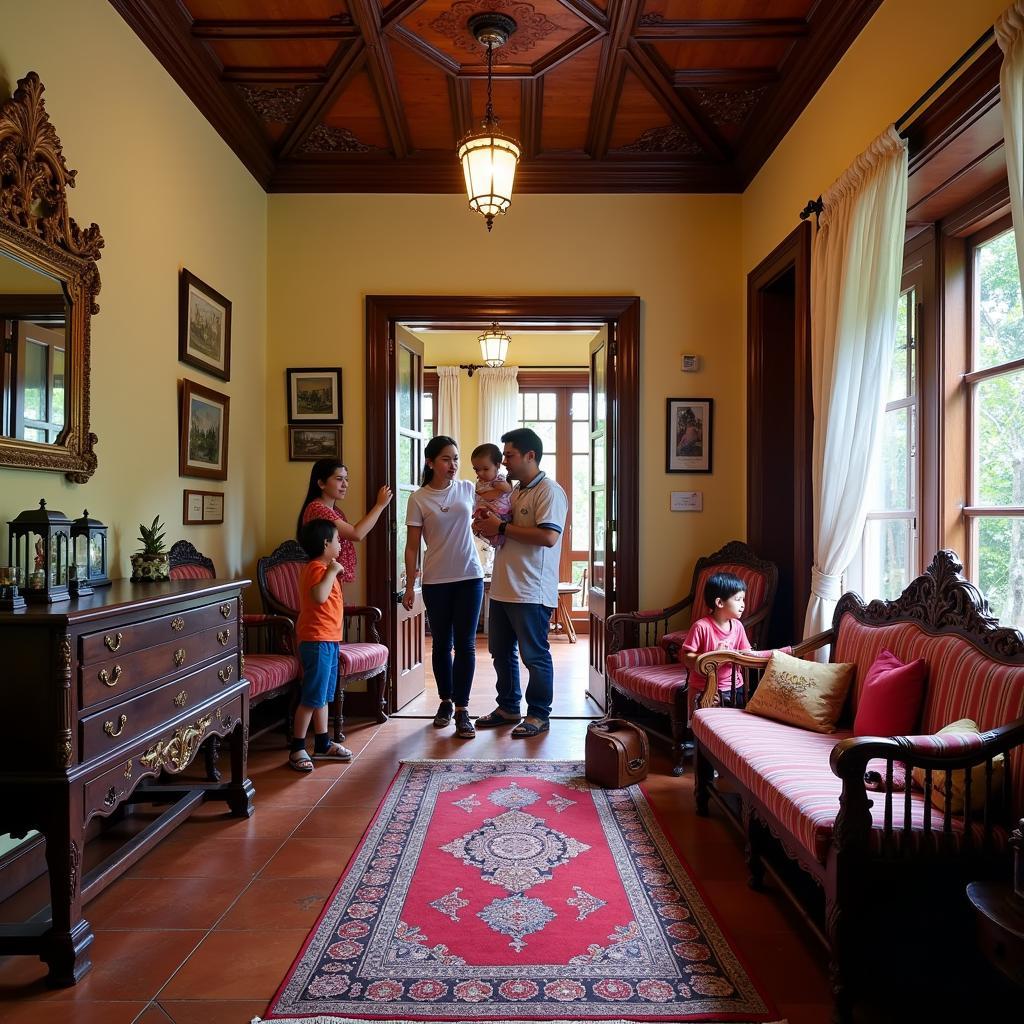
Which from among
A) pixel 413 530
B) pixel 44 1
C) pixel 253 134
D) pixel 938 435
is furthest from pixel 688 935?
pixel 253 134

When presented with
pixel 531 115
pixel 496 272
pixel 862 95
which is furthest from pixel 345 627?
pixel 862 95

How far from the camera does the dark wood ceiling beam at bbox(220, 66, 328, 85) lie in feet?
13.6

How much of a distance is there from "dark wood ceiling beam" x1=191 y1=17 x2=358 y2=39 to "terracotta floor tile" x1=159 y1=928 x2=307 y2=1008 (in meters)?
3.86

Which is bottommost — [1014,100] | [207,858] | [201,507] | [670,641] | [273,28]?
[207,858]

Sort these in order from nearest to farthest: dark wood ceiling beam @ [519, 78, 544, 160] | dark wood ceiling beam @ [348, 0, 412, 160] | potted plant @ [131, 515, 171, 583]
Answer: potted plant @ [131, 515, 171, 583]
dark wood ceiling beam @ [348, 0, 412, 160]
dark wood ceiling beam @ [519, 78, 544, 160]

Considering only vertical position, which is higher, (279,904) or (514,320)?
(514,320)

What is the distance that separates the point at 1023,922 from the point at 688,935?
1093 mm

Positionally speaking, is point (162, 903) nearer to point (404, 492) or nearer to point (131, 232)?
point (131, 232)

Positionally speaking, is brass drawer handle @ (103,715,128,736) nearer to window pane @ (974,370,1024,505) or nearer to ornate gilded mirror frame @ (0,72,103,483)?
ornate gilded mirror frame @ (0,72,103,483)

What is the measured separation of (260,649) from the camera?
4750 millimetres

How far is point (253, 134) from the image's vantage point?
4695mm

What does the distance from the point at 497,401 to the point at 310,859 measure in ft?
21.1

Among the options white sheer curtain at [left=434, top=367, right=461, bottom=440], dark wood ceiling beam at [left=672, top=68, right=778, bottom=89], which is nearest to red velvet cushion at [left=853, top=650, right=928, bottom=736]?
dark wood ceiling beam at [left=672, top=68, right=778, bottom=89]

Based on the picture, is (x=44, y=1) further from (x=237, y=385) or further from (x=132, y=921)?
(x=132, y=921)
